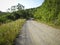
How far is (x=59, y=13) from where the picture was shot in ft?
139

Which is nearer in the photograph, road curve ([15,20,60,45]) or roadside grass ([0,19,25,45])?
roadside grass ([0,19,25,45])

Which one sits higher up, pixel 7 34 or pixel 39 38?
pixel 7 34

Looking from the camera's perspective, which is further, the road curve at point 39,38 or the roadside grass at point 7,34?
the road curve at point 39,38

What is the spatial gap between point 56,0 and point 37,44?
33288mm

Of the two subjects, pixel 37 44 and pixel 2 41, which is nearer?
pixel 2 41

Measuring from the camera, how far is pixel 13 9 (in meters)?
147

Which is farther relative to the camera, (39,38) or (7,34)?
(39,38)

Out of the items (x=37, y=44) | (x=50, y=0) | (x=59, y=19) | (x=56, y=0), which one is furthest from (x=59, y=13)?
(x=37, y=44)

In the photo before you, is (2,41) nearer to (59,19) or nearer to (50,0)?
(59,19)

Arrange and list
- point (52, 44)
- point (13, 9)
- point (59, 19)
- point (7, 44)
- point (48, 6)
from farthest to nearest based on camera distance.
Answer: point (13, 9) → point (48, 6) → point (59, 19) → point (52, 44) → point (7, 44)

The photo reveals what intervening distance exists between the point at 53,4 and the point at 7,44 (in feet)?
121

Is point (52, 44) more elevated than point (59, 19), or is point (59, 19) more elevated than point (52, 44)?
point (52, 44)

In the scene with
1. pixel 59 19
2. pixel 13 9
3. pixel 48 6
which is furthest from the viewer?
pixel 13 9

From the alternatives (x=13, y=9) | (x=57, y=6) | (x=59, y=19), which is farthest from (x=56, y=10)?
(x=13, y=9)
